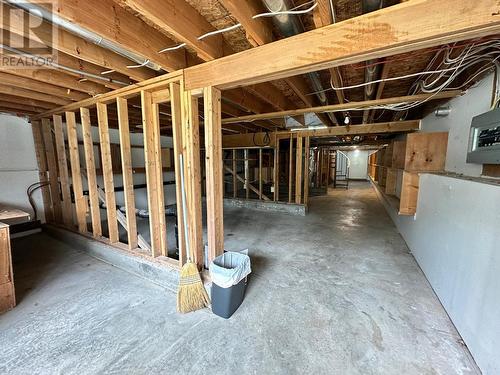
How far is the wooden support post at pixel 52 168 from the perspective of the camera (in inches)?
146

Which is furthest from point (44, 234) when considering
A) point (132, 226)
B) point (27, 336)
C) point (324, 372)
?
point (324, 372)

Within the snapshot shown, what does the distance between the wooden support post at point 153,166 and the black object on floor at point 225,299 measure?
989 mm

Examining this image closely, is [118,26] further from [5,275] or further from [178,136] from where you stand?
[5,275]

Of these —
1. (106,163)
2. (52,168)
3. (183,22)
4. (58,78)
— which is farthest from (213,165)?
(52,168)

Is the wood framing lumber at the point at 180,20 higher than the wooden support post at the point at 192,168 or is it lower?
higher

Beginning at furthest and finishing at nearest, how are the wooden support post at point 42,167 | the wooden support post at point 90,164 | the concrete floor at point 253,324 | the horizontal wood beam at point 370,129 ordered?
the horizontal wood beam at point 370,129 < the wooden support post at point 42,167 < the wooden support post at point 90,164 < the concrete floor at point 253,324

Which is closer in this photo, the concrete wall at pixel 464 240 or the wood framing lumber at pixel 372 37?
the wood framing lumber at pixel 372 37

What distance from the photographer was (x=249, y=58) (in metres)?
1.55

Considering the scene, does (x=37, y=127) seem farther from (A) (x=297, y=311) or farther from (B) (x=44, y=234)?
(A) (x=297, y=311)

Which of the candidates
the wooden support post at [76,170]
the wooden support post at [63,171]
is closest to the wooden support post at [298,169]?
the wooden support post at [76,170]

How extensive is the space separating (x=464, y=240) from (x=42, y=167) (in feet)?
20.3

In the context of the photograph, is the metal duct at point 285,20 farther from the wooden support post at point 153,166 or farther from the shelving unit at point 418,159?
the shelving unit at point 418,159

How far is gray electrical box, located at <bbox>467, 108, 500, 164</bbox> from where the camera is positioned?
1.51 m

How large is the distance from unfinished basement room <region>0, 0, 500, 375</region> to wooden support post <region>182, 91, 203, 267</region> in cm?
2
